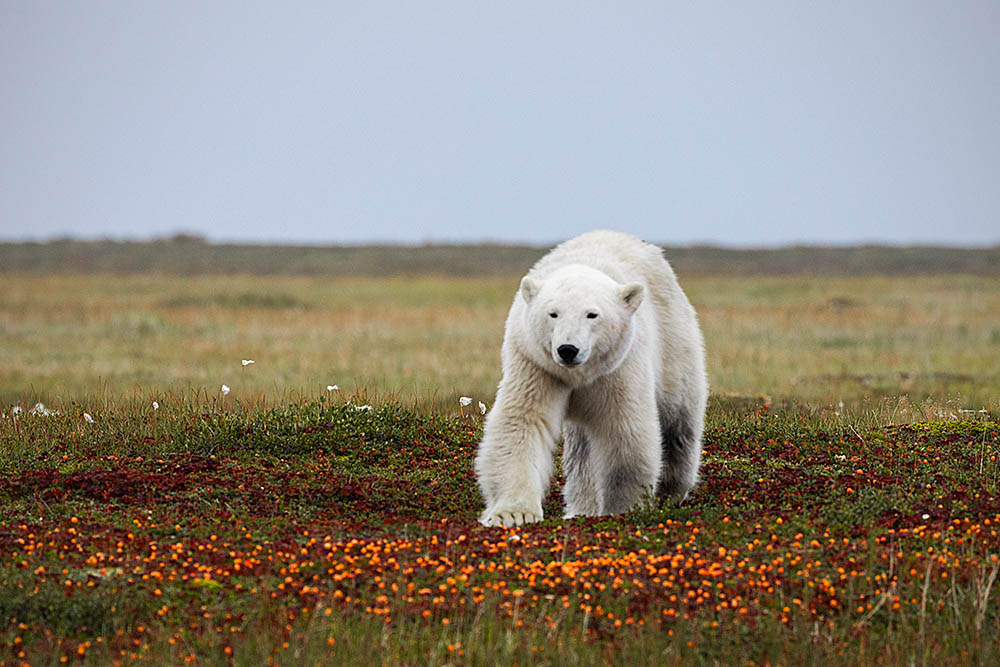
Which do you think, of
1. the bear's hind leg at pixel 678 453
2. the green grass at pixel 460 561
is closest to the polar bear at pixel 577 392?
the bear's hind leg at pixel 678 453

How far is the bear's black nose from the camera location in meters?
7.63

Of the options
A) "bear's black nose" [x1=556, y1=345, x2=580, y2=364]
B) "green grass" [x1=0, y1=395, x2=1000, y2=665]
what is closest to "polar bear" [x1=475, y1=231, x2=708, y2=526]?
"bear's black nose" [x1=556, y1=345, x2=580, y2=364]

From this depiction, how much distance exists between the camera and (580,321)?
7.86 meters

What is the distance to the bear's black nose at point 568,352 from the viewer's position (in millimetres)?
7629

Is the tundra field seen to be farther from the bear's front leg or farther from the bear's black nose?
the bear's black nose

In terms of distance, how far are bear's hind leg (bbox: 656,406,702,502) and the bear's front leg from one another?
4.63 ft

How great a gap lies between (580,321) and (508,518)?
1.44 meters

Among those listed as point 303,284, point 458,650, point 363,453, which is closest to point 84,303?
point 303,284

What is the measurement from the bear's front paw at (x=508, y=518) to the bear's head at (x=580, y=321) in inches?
38.5

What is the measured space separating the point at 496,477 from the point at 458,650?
268 cm

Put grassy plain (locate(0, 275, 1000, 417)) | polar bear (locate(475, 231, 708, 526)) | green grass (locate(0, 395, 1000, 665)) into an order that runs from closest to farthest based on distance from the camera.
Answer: green grass (locate(0, 395, 1000, 665)) → polar bear (locate(475, 231, 708, 526)) → grassy plain (locate(0, 275, 1000, 417))

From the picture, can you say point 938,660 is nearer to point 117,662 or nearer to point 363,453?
point 117,662

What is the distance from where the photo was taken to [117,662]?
18.2 feet

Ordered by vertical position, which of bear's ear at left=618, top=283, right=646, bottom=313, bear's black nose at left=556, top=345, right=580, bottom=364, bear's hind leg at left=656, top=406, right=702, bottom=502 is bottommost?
bear's hind leg at left=656, top=406, right=702, bottom=502
